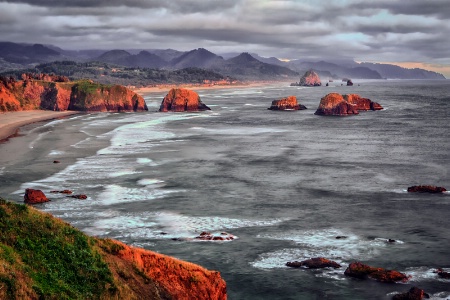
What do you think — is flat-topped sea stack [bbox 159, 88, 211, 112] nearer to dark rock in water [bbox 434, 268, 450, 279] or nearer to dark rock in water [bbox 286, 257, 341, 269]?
dark rock in water [bbox 286, 257, 341, 269]

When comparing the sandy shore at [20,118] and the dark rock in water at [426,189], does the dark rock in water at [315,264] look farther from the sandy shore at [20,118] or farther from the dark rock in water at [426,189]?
the sandy shore at [20,118]

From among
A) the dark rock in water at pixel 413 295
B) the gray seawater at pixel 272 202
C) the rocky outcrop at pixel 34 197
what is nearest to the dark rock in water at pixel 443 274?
the gray seawater at pixel 272 202

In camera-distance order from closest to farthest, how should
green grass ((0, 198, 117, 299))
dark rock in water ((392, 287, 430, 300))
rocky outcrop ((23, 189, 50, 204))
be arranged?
green grass ((0, 198, 117, 299))
dark rock in water ((392, 287, 430, 300))
rocky outcrop ((23, 189, 50, 204))

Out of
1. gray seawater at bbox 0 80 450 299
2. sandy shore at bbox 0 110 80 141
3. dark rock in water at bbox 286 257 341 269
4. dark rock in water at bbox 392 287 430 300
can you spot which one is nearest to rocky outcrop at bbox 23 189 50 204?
gray seawater at bbox 0 80 450 299

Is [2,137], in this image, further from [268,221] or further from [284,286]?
[284,286]

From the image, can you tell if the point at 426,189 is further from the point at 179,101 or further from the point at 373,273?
the point at 179,101

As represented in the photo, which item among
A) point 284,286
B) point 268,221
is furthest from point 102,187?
point 284,286

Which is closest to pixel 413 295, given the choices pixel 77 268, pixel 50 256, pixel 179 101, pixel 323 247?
pixel 323 247
